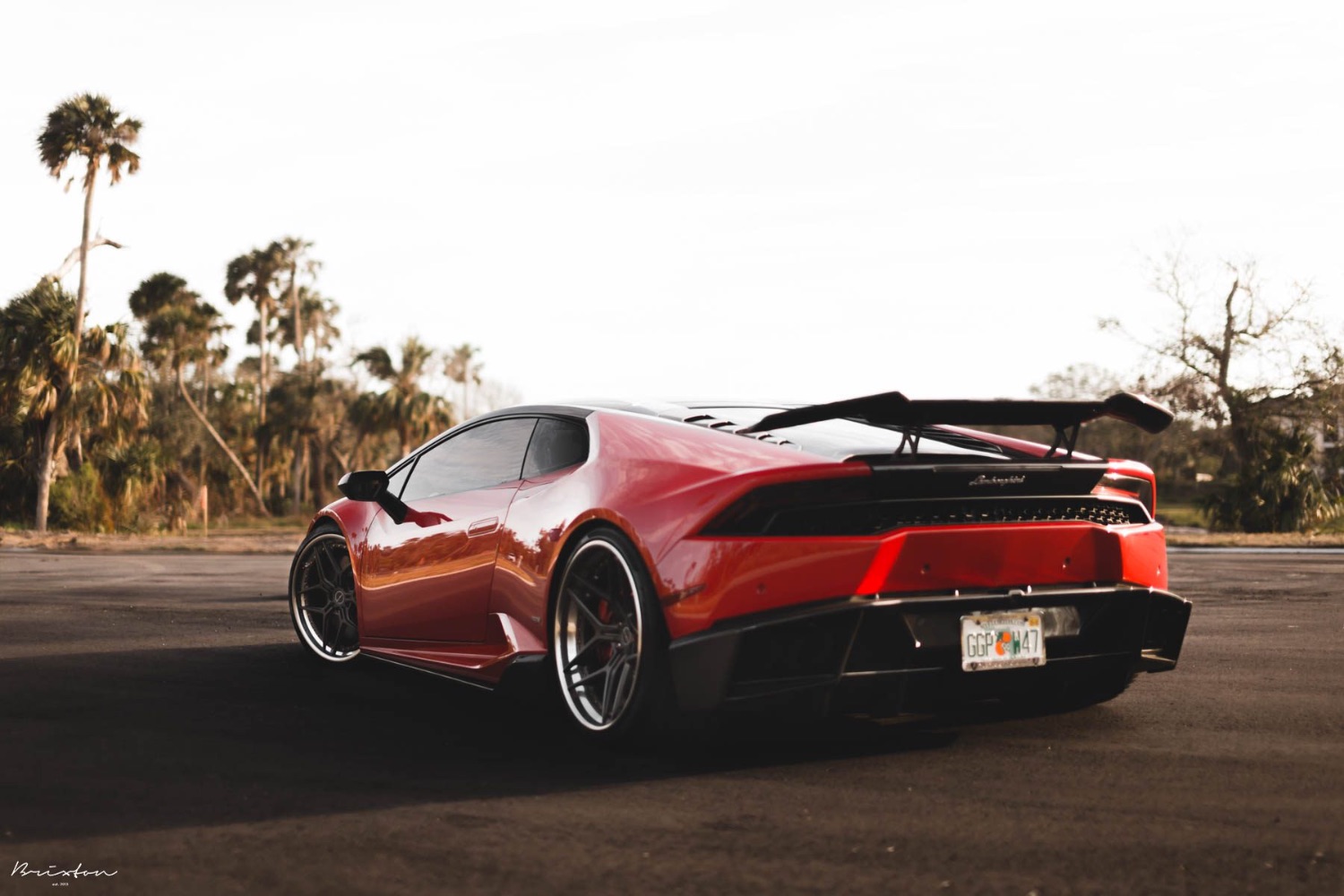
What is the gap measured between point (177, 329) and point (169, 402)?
450 cm

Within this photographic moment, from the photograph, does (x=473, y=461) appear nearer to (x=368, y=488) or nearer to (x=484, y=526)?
(x=484, y=526)

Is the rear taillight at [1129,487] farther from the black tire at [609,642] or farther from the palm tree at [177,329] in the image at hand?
the palm tree at [177,329]

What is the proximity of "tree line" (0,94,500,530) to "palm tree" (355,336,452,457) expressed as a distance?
67mm

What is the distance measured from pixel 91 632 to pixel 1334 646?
7.54 metres

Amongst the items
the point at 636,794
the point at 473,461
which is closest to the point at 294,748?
the point at 636,794

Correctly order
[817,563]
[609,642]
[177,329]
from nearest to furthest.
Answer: [817,563], [609,642], [177,329]

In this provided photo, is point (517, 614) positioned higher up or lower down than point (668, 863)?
higher up

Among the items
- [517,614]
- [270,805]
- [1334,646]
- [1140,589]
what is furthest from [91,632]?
[1334,646]

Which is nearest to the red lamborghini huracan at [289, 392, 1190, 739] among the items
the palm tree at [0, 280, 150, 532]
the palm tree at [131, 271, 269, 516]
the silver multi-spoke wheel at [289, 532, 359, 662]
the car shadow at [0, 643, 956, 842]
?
the car shadow at [0, 643, 956, 842]

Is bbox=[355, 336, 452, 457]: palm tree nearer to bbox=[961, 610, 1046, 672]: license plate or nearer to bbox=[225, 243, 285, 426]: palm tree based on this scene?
bbox=[225, 243, 285, 426]: palm tree

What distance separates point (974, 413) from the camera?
4594 millimetres

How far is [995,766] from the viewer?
4.40m

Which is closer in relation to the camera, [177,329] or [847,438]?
[847,438]

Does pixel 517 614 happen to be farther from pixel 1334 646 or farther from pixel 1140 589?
pixel 1334 646
